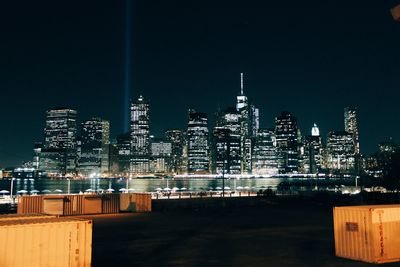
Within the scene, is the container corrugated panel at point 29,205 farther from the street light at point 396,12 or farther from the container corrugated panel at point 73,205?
the street light at point 396,12

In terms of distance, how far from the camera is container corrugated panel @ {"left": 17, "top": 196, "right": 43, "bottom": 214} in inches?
1569

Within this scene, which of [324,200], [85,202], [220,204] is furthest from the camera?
[324,200]

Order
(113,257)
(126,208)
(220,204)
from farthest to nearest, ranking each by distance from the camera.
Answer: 1. (220,204)
2. (126,208)
3. (113,257)

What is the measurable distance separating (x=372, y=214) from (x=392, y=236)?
1.47 metres

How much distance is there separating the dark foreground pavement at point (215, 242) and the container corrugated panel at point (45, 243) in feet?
12.7

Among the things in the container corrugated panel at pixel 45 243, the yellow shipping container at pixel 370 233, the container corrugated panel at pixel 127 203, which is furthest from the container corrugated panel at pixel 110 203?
the yellow shipping container at pixel 370 233

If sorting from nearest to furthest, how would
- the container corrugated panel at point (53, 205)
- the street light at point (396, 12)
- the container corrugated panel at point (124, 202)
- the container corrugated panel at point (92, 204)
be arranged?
1. the street light at point (396, 12)
2. the container corrugated panel at point (53, 205)
3. the container corrugated panel at point (92, 204)
4. the container corrugated panel at point (124, 202)

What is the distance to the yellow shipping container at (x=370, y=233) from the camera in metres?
17.3

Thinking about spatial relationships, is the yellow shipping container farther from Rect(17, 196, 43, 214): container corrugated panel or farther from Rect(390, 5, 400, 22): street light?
Rect(17, 196, 43, 214): container corrugated panel

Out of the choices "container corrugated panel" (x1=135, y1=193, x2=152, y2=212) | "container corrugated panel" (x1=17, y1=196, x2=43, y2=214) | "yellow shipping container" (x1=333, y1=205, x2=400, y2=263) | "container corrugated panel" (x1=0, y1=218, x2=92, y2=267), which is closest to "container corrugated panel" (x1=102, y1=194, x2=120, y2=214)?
"container corrugated panel" (x1=135, y1=193, x2=152, y2=212)

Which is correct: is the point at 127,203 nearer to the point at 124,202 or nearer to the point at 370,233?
the point at 124,202

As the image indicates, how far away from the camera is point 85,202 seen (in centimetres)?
4184

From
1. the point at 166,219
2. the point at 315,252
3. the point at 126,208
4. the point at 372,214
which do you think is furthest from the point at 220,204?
the point at 372,214

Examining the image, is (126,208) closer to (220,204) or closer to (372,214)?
(220,204)
